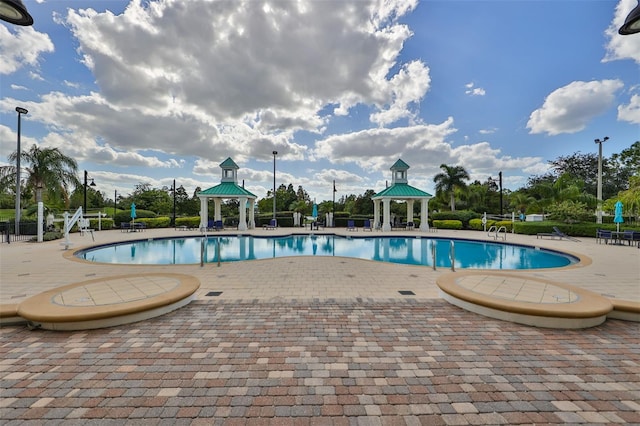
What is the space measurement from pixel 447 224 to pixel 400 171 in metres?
6.26

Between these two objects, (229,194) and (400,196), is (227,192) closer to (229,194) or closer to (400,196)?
(229,194)

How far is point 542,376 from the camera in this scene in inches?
97.7

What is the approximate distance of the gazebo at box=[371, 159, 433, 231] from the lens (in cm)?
2052

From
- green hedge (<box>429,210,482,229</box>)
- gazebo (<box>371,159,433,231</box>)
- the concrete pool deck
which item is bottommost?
the concrete pool deck

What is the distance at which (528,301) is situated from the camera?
3.88 meters

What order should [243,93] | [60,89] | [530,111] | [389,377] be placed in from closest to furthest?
1. [389,377]
2. [60,89]
3. [243,93]
4. [530,111]

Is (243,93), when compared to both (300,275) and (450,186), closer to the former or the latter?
(300,275)

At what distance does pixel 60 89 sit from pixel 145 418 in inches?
721

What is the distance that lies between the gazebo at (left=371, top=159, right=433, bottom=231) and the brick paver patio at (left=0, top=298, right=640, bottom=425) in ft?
56.4

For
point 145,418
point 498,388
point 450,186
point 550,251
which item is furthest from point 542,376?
point 450,186

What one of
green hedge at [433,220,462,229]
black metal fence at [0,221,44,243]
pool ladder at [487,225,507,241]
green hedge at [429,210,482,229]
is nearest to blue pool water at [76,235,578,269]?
pool ladder at [487,225,507,241]

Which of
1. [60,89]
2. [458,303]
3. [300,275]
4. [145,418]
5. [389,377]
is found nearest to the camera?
[145,418]

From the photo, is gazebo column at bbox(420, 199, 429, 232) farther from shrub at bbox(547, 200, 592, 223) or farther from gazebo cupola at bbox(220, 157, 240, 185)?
gazebo cupola at bbox(220, 157, 240, 185)

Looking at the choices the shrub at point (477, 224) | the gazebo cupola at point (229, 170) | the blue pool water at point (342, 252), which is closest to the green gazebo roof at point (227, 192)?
the gazebo cupola at point (229, 170)
